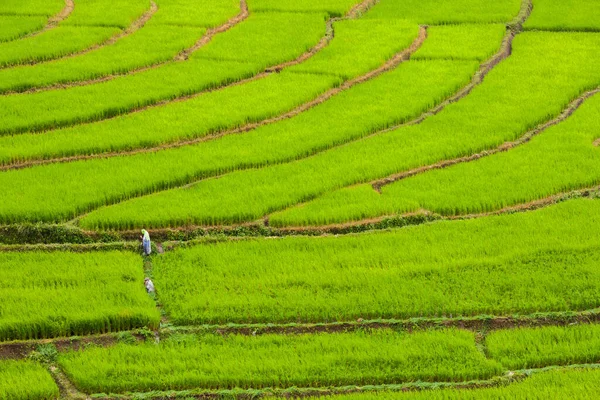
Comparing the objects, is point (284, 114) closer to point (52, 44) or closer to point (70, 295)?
point (52, 44)

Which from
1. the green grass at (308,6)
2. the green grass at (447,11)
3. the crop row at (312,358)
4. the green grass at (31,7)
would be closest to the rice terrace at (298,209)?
the crop row at (312,358)

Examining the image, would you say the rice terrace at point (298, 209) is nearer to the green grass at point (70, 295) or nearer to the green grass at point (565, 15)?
the green grass at point (70, 295)

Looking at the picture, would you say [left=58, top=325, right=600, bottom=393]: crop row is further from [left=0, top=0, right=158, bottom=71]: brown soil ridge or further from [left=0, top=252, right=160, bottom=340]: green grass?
[left=0, top=0, right=158, bottom=71]: brown soil ridge

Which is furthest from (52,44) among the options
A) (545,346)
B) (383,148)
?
(545,346)

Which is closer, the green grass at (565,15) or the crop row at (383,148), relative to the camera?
the crop row at (383,148)

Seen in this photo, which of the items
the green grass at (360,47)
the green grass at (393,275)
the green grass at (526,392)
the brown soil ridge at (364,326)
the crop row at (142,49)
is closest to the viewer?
the green grass at (526,392)

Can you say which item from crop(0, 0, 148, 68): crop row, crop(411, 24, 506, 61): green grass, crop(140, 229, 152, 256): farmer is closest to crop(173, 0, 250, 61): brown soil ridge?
crop(0, 0, 148, 68): crop row
